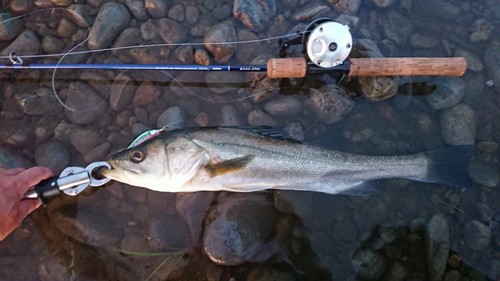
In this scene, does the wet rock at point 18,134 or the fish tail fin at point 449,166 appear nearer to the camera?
the fish tail fin at point 449,166

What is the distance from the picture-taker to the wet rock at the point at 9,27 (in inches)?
138

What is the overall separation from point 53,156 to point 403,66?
3.31 m

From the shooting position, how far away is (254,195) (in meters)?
3.32

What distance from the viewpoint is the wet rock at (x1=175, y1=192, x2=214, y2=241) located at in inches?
128

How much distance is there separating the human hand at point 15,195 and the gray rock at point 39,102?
0.79 m

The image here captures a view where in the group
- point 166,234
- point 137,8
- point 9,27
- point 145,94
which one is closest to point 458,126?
point 166,234

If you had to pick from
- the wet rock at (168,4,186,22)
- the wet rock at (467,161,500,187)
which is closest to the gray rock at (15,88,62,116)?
the wet rock at (168,4,186,22)

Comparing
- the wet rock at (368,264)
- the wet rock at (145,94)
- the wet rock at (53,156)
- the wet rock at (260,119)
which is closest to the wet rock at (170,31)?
the wet rock at (145,94)

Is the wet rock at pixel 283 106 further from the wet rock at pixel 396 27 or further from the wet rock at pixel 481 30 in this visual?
the wet rock at pixel 481 30

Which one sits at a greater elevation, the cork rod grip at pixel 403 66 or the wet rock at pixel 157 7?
the wet rock at pixel 157 7

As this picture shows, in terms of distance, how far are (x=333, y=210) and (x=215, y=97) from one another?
5.26 ft

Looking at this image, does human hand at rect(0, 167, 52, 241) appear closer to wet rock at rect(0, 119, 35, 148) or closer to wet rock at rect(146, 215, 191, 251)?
wet rock at rect(0, 119, 35, 148)

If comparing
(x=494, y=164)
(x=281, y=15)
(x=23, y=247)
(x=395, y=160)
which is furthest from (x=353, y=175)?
(x=23, y=247)

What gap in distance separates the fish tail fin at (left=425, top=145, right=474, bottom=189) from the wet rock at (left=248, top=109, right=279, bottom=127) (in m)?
1.41
